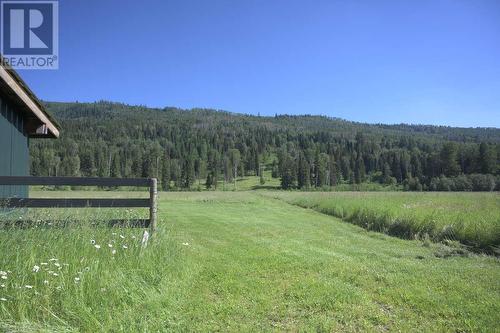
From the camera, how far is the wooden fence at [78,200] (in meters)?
7.93

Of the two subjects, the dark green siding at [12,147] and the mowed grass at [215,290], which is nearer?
the mowed grass at [215,290]

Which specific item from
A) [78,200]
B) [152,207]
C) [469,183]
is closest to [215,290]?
[152,207]

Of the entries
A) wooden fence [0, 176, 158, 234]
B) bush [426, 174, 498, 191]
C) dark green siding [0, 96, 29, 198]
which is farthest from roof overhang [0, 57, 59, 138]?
bush [426, 174, 498, 191]

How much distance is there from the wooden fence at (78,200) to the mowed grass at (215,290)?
39 centimetres

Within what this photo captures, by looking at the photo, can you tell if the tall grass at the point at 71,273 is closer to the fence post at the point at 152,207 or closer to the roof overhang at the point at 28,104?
the fence post at the point at 152,207

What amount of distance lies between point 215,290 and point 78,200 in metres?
4.00

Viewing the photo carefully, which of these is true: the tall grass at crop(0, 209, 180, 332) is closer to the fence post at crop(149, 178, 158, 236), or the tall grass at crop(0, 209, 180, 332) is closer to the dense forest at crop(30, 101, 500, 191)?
the fence post at crop(149, 178, 158, 236)

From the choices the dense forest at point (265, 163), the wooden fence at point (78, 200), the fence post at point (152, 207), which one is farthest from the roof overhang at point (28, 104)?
the dense forest at point (265, 163)

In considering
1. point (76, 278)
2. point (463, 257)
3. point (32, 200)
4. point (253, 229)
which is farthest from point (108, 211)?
point (463, 257)

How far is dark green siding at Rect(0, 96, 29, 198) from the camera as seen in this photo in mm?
10422

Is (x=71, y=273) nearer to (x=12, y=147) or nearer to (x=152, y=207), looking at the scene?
(x=152, y=207)

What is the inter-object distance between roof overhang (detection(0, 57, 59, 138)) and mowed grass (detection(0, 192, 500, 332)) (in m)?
4.48

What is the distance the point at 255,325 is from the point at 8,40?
1230 cm

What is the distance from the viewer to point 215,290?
20.5 feet
